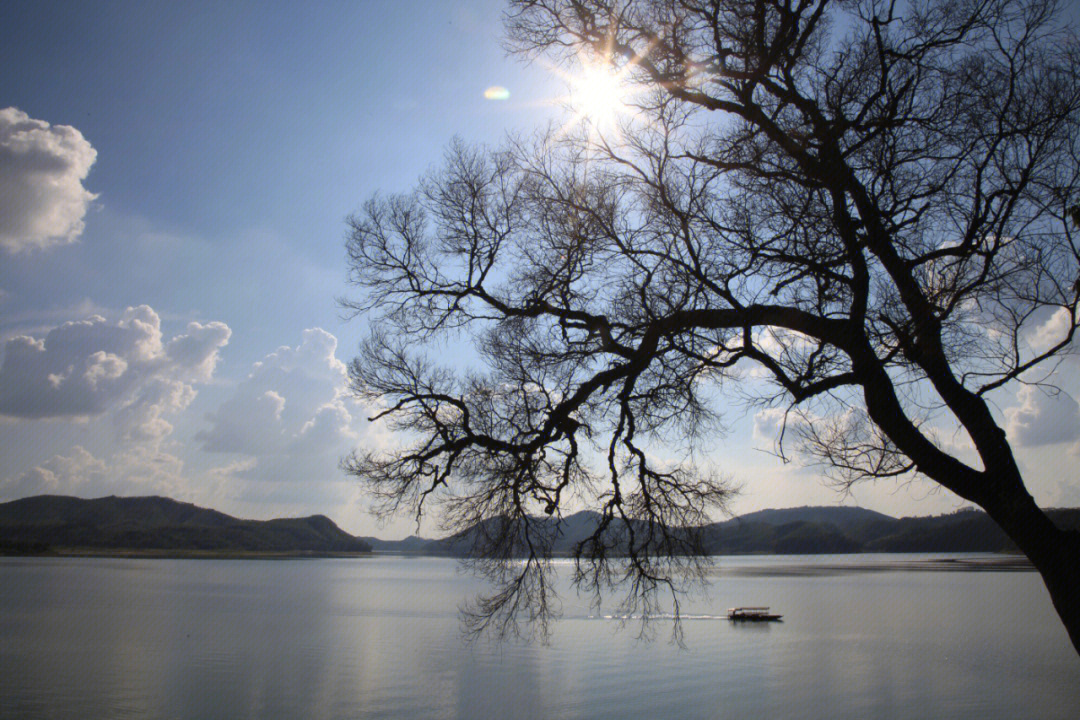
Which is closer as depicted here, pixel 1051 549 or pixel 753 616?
pixel 1051 549

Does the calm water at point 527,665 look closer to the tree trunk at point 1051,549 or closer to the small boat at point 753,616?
the small boat at point 753,616

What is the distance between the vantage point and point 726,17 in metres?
7.27

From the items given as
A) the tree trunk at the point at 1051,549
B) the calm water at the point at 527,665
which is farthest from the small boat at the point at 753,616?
the tree trunk at the point at 1051,549

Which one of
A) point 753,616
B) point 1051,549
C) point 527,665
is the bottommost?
point 527,665

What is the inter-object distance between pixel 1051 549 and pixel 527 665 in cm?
2109

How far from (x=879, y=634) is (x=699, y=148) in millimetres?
31564

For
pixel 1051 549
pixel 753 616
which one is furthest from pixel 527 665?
pixel 1051 549

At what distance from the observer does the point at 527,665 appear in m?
24.8

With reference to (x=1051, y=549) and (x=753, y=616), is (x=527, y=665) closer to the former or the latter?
(x=753, y=616)

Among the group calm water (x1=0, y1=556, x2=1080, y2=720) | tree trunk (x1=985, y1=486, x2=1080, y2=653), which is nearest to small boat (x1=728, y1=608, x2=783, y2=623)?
calm water (x1=0, y1=556, x2=1080, y2=720)

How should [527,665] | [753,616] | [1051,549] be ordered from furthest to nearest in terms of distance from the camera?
[753,616] → [527,665] → [1051,549]

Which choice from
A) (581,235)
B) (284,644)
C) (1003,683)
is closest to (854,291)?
(581,235)

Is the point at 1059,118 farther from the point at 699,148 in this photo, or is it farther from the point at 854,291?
the point at 699,148

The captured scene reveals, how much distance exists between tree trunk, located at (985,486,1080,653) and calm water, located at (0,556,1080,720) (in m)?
13.5
